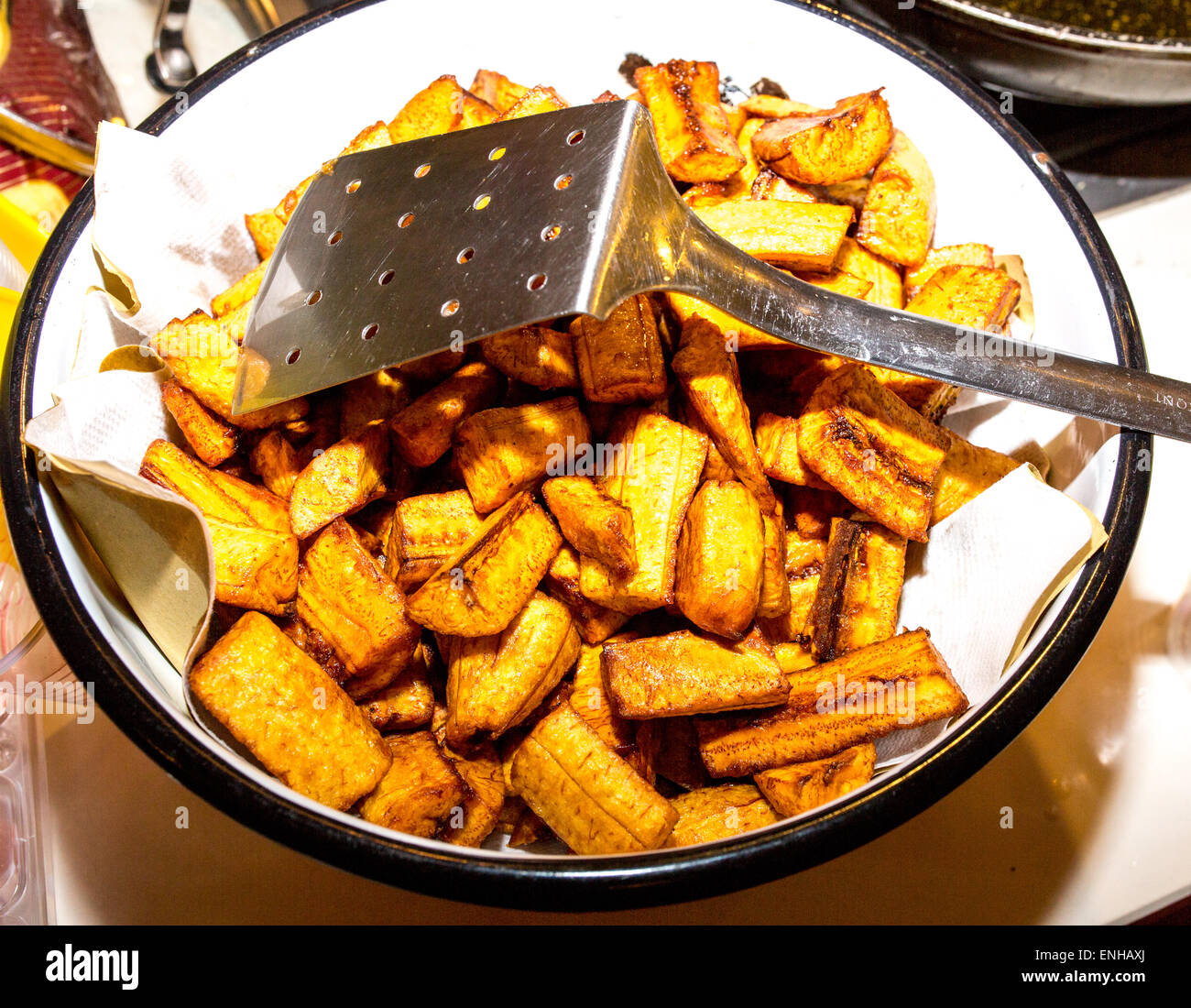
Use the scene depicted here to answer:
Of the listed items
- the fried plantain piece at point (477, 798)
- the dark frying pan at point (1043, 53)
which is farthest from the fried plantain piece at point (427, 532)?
the dark frying pan at point (1043, 53)

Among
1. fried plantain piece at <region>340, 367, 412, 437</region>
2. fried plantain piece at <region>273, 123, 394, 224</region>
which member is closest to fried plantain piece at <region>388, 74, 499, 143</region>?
fried plantain piece at <region>273, 123, 394, 224</region>

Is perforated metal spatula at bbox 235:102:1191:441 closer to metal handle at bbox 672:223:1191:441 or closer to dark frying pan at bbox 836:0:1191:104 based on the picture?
metal handle at bbox 672:223:1191:441

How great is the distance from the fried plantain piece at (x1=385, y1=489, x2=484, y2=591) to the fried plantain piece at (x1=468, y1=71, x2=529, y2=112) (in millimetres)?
727

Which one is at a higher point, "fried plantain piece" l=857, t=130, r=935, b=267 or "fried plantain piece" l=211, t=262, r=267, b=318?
"fried plantain piece" l=211, t=262, r=267, b=318

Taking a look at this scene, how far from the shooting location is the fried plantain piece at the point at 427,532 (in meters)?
1.23

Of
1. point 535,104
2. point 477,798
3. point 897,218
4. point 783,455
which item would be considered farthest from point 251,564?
point 897,218

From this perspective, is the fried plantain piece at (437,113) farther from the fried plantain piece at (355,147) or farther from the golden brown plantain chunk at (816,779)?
the golden brown plantain chunk at (816,779)

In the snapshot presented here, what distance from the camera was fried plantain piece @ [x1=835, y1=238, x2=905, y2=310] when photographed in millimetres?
1473

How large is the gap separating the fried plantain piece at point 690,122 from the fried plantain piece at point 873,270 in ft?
0.72

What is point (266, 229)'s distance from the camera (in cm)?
150

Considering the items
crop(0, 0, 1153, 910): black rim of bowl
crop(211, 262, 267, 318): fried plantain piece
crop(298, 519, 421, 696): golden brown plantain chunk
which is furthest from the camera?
crop(211, 262, 267, 318): fried plantain piece

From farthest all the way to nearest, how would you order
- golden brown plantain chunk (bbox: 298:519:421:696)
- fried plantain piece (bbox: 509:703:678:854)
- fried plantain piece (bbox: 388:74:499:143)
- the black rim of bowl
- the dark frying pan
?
the dark frying pan
fried plantain piece (bbox: 388:74:499:143)
golden brown plantain chunk (bbox: 298:519:421:696)
fried plantain piece (bbox: 509:703:678:854)
the black rim of bowl

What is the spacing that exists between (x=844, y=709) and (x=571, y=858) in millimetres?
420

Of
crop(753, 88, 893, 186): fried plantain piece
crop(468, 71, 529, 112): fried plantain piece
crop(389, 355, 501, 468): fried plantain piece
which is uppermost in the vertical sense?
crop(468, 71, 529, 112): fried plantain piece
